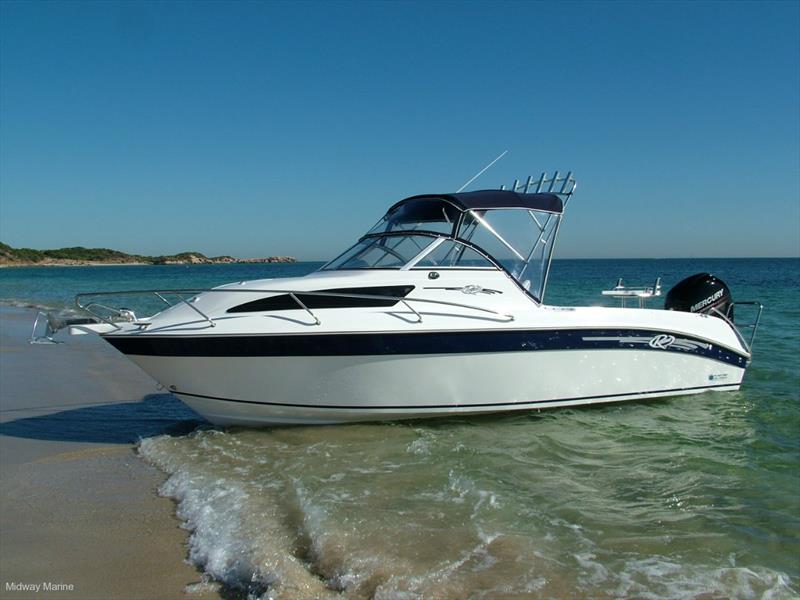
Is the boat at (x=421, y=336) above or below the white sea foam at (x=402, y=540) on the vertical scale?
above

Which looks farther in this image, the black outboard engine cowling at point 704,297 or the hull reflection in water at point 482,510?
the black outboard engine cowling at point 704,297

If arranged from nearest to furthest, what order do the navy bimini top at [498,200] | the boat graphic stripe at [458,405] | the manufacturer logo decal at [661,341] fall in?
the boat graphic stripe at [458,405]
the manufacturer logo decal at [661,341]
the navy bimini top at [498,200]

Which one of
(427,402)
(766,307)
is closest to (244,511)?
(427,402)

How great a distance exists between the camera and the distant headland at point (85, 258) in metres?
97.9

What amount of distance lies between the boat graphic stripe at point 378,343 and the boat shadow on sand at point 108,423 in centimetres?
101

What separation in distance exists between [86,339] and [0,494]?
9125 mm

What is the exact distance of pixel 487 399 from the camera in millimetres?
6055

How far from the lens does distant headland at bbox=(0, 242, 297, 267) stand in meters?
97.9

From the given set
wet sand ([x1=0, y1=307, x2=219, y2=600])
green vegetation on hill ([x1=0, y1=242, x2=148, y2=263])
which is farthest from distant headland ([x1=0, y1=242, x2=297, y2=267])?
wet sand ([x1=0, y1=307, x2=219, y2=600])

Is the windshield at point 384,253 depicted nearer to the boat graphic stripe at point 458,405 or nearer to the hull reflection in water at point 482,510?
the boat graphic stripe at point 458,405

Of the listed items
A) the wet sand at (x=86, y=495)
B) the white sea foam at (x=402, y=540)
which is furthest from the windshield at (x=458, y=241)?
the wet sand at (x=86, y=495)

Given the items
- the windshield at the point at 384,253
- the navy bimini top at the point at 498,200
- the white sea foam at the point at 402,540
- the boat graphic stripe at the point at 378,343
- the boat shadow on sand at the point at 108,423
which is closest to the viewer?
the white sea foam at the point at 402,540

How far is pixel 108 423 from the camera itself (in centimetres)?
630

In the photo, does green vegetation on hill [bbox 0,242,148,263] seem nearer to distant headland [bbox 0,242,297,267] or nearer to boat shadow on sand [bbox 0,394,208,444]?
distant headland [bbox 0,242,297,267]
